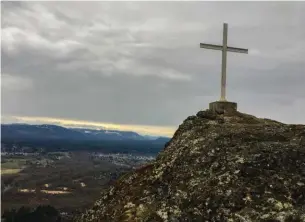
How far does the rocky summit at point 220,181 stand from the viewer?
34.5 ft

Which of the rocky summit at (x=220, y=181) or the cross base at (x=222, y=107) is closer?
the rocky summit at (x=220, y=181)

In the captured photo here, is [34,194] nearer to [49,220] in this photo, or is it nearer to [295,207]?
[49,220]

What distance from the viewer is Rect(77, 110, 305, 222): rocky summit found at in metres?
10.5

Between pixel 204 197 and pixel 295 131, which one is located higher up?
pixel 295 131

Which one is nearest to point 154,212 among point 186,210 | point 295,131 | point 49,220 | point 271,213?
point 186,210

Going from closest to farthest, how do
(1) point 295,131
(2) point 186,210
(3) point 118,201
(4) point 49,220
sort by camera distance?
1. (2) point 186,210
2. (3) point 118,201
3. (1) point 295,131
4. (4) point 49,220

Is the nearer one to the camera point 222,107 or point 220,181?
point 220,181

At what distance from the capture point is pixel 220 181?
37.2 feet

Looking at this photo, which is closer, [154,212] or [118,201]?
[154,212]

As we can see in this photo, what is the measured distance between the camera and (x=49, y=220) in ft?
304

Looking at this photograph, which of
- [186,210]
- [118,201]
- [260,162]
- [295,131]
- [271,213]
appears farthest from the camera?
[295,131]

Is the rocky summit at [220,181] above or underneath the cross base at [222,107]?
underneath

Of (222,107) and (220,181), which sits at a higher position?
(222,107)

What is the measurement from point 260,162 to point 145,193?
3.06 metres
